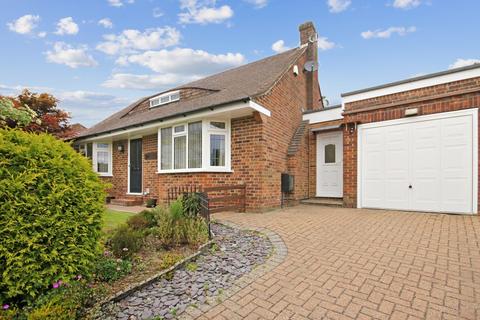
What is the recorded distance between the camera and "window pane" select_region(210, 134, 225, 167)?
7.55m

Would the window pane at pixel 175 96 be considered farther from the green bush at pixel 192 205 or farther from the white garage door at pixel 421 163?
the white garage door at pixel 421 163

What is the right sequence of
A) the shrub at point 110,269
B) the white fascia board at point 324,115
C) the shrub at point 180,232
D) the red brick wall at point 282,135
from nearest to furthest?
the shrub at point 110,269 → the shrub at point 180,232 → the red brick wall at point 282,135 → the white fascia board at point 324,115

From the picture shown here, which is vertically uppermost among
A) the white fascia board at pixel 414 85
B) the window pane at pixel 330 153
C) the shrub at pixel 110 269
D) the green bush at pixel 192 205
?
the white fascia board at pixel 414 85

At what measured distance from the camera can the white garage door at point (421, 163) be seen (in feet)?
20.4

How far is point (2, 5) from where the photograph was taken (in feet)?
19.8

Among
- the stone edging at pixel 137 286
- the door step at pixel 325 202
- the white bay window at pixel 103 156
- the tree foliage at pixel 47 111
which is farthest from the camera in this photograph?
the tree foliage at pixel 47 111

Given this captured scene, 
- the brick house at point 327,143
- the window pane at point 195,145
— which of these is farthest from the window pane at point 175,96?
the window pane at point 195,145

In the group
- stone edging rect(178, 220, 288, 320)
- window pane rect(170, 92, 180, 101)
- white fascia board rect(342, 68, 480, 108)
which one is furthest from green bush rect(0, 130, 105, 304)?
window pane rect(170, 92, 180, 101)

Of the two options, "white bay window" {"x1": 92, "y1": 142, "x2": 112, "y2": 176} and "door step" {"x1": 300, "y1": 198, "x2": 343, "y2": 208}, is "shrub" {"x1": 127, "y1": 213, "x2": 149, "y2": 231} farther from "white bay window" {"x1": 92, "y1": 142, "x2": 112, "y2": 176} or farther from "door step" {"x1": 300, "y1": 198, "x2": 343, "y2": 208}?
"white bay window" {"x1": 92, "y1": 142, "x2": 112, "y2": 176}

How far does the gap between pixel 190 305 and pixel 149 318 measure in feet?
1.30

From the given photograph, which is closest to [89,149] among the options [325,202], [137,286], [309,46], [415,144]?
[325,202]

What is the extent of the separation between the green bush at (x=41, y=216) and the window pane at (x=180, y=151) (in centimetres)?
538

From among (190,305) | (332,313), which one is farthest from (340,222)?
(190,305)

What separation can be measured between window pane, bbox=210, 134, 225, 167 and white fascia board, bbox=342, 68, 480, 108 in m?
4.49
